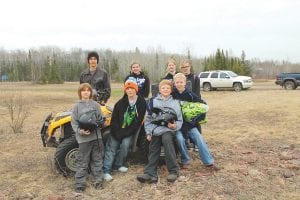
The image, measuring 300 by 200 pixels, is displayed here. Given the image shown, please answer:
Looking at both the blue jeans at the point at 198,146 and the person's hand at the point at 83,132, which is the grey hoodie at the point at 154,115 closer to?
the blue jeans at the point at 198,146

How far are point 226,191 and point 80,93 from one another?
7.76 feet

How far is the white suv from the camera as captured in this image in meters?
27.3

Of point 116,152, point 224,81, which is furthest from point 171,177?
point 224,81

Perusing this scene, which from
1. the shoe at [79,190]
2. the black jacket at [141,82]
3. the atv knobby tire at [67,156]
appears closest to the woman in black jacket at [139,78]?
the black jacket at [141,82]

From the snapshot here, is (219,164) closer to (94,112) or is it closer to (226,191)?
(226,191)

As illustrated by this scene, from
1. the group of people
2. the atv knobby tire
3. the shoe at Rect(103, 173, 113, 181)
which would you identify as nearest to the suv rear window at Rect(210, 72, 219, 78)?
Answer: the group of people

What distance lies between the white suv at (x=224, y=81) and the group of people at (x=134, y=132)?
2200cm

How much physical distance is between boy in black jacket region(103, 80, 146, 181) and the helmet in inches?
12.5

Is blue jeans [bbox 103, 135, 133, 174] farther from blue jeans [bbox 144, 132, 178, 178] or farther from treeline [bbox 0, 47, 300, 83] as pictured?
treeline [bbox 0, 47, 300, 83]

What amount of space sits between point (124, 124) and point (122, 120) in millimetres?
65

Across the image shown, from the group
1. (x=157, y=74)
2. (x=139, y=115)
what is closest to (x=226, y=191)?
(x=139, y=115)

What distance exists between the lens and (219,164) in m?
5.94

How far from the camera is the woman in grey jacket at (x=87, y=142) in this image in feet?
17.4

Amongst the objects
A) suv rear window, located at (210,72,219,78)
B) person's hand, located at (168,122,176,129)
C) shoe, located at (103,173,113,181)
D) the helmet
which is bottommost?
shoe, located at (103,173,113,181)
